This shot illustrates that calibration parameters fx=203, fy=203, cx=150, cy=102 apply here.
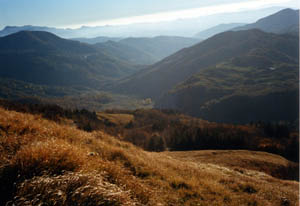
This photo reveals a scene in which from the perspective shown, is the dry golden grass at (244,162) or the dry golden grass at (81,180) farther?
the dry golden grass at (244,162)

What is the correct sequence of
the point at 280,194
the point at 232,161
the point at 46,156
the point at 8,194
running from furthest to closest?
the point at 232,161 < the point at 280,194 < the point at 46,156 < the point at 8,194

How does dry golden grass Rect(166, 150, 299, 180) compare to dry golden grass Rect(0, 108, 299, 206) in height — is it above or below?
below

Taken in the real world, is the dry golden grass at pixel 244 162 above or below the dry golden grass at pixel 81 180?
below

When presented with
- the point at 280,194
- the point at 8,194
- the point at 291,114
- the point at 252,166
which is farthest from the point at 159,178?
the point at 291,114

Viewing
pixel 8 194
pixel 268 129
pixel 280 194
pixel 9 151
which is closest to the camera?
pixel 8 194

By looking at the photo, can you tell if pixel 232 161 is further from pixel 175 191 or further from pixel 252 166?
pixel 175 191

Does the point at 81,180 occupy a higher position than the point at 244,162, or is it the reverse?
the point at 81,180

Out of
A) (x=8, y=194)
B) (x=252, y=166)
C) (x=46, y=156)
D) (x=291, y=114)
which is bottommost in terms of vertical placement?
(x=291, y=114)

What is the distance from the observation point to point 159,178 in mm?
8477

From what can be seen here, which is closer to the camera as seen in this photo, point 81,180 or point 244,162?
point 81,180

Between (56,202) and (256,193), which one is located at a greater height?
(56,202)

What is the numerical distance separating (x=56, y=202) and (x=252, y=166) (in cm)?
3309

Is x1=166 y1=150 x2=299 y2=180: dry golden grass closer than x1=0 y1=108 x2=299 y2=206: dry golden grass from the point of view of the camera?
No

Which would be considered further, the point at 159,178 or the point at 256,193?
the point at 256,193
